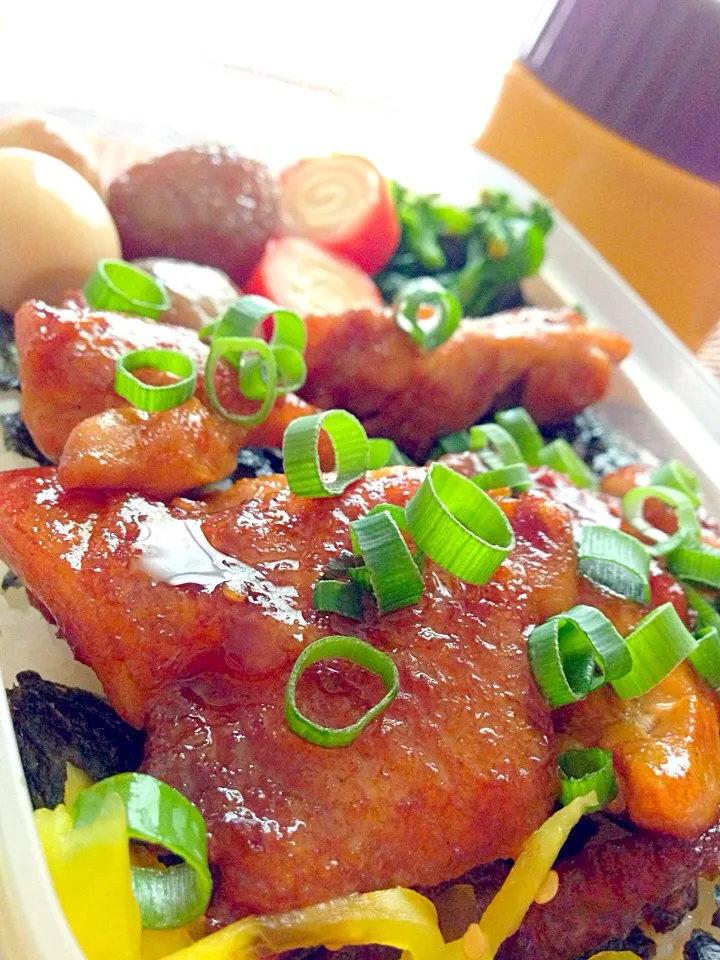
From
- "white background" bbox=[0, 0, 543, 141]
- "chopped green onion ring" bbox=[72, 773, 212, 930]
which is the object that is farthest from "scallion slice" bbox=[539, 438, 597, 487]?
"white background" bbox=[0, 0, 543, 141]

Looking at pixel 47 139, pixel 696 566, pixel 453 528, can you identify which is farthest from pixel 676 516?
pixel 47 139

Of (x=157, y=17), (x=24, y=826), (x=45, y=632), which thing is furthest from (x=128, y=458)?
(x=157, y=17)

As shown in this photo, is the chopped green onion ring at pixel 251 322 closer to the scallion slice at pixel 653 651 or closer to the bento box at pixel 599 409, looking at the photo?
the bento box at pixel 599 409

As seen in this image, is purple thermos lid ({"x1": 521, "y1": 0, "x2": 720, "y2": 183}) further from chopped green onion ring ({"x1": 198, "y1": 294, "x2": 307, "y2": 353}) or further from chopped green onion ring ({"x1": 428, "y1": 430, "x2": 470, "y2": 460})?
chopped green onion ring ({"x1": 198, "y1": 294, "x2": 307, "y2": 353})

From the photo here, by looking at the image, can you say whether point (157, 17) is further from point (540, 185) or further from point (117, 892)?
point (117, 892)

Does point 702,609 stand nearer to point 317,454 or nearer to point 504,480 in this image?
point 504,480

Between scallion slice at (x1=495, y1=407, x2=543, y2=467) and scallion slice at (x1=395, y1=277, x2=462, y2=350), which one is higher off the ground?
scallion slice at (x1=395, y1=277, x2=462, y2=350)
